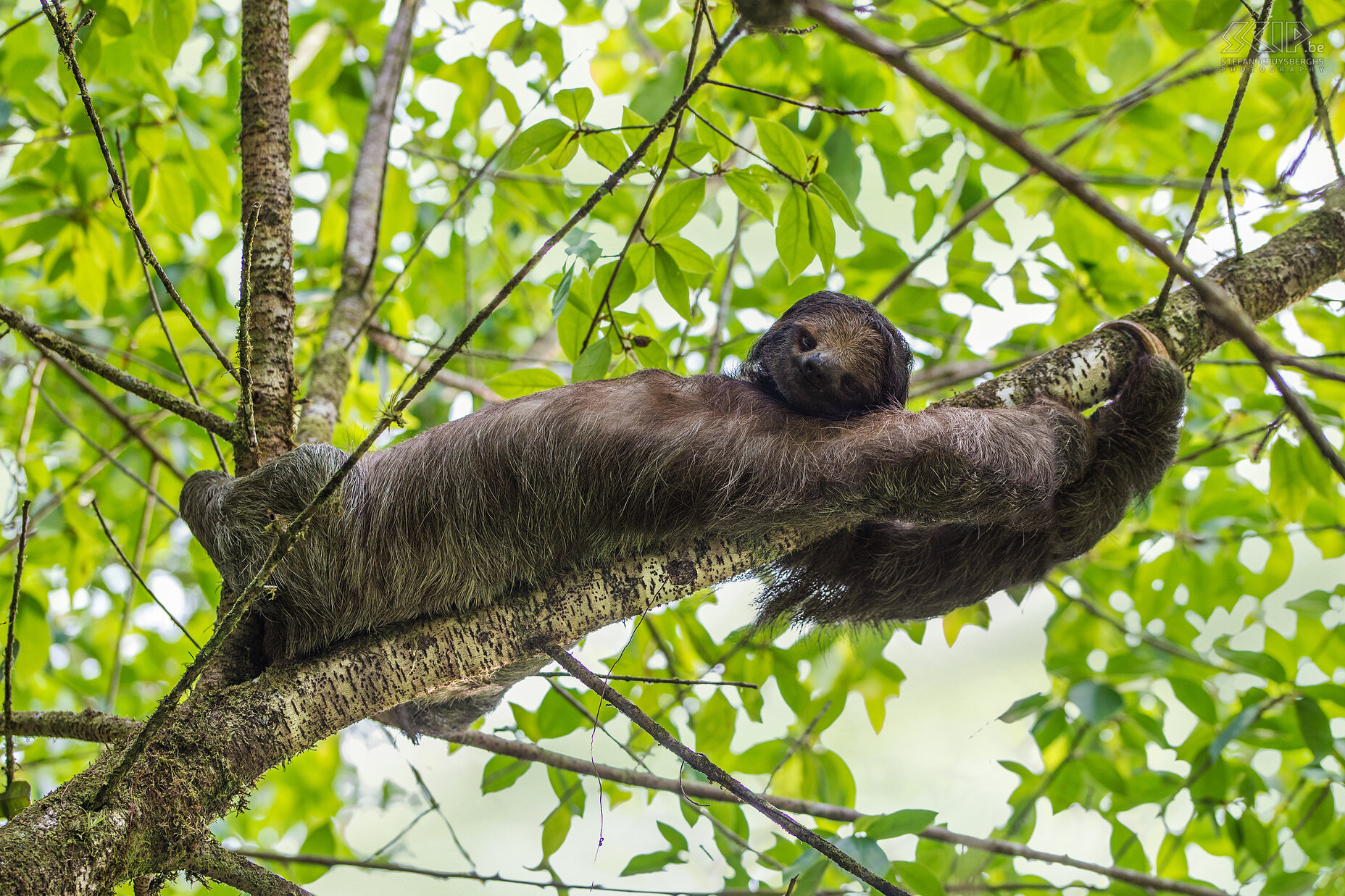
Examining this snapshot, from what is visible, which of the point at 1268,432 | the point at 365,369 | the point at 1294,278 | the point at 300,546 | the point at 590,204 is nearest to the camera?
the point at 590,204

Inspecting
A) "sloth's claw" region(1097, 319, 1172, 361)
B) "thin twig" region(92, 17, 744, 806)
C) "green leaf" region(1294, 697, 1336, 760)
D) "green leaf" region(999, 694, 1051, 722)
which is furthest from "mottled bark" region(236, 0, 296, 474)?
"green leaf" region(1294, 697, 1336, 760)

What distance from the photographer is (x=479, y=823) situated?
259 inches

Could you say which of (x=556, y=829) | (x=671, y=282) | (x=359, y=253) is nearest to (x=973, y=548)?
(x=671, y=282)

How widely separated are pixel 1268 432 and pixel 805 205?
2862mm

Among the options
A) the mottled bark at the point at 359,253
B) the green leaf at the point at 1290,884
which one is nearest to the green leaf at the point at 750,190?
the mottled bark at the point at 359,253

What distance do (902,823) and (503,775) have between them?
2386 millimetres

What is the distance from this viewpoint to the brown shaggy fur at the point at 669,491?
346 cm

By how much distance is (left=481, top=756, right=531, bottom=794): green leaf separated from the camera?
4977 mm

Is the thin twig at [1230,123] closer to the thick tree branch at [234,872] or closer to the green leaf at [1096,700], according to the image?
the green leaf at [1096,700]

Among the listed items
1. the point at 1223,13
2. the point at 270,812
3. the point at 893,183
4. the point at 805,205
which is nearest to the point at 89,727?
the point at 805,205

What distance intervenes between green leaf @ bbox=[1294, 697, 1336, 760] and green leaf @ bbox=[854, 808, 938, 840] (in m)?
2.51

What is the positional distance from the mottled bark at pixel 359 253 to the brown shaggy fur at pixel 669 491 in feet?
3.19

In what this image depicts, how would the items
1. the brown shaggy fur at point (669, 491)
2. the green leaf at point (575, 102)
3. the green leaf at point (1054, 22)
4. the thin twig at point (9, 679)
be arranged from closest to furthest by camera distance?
the thin twig at point (9, 679) → the brown shaggy fur at point (669, 491) → the green leaf at point (575, 102) → the green leaf at point (1054, 22)

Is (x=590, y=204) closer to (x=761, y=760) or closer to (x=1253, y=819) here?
(x=761, y=760)
